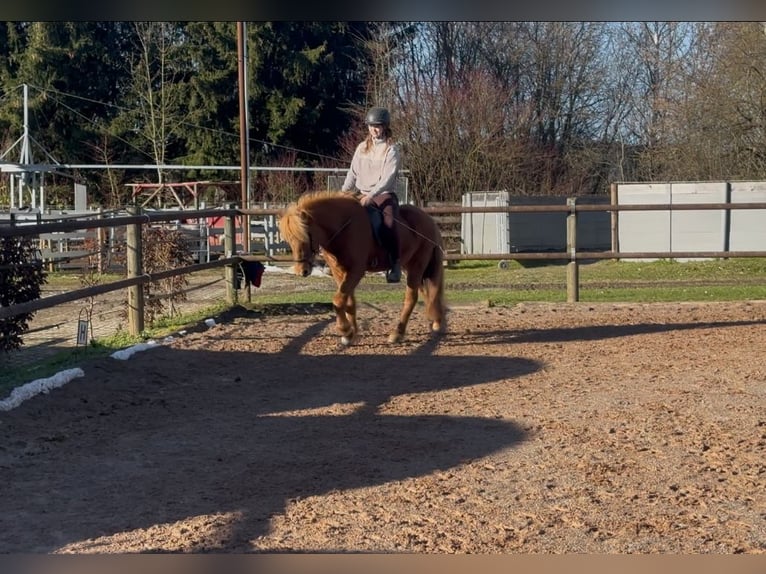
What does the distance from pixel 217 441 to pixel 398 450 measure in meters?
1.10

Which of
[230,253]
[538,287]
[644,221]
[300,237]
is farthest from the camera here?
[644,221]

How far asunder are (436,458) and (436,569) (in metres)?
3.49

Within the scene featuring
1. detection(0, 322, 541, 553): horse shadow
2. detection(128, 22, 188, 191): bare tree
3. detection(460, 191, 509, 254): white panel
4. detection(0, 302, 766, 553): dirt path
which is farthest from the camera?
detection(128, 22, 188, 191): bare tree

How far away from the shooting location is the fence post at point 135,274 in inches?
368

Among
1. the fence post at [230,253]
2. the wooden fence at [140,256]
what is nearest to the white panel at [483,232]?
the wooden fence at [140,256]

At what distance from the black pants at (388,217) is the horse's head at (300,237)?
927 millimetres

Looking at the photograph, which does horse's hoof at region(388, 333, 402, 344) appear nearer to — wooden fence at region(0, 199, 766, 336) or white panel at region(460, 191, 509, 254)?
wooden fence at region(0, 199, 766, 336)

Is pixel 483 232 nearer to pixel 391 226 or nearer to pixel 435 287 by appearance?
pixel 435 287

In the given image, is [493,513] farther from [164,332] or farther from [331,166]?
[331,166]

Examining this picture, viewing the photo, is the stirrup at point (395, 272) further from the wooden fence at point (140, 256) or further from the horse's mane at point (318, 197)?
the wooden fence at point (140, 256)

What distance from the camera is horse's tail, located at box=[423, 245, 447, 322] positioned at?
31.2 ft

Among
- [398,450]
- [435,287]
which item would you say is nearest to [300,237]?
[435,287]

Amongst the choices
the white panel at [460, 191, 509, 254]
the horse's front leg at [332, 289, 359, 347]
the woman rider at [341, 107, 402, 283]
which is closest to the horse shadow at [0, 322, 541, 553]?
the horse's front leg at [332, 289, 359, 347]

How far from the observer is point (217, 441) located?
5453 millimetres
